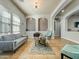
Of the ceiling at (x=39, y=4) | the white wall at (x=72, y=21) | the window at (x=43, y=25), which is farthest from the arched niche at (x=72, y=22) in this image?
the ceiling at (x=39, y=4)

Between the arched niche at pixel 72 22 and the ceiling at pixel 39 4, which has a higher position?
the ceiling at pixel 39 4

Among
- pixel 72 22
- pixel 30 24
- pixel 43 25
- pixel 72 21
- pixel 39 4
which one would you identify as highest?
pixel 39 4

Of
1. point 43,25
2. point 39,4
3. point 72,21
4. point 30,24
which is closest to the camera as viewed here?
point 39,4

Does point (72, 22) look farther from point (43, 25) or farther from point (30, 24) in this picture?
point (30, 24)

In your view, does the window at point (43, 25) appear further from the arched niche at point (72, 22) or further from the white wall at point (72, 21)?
the white wall at point (72, 21)

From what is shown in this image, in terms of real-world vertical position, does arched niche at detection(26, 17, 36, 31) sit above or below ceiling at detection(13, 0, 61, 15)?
below

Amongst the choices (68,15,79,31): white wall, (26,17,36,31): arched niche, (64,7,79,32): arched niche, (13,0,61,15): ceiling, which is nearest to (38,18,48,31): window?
(26,17,36,31): arched niche

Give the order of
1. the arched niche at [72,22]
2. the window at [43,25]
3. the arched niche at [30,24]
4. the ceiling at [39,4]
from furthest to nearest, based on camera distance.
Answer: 1. the arched niche at [30,24]
2. the window at [43,25]
3. the arched niche at [72,22]
4. the ceiling at [39,4]

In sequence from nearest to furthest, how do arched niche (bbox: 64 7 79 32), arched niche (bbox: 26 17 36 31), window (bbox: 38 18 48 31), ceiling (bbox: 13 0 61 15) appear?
ceiling (bbox: 13 0 61 15), arched niche (bbox: 64 7 79 32), window (bbox: 38 18 48 31), arched niche (bbox: 26 17 36 31)

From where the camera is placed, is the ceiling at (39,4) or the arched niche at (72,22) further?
the arched niche at (72,22)

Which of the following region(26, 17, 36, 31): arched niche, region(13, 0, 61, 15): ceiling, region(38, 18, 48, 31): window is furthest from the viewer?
region(26, 17, 36, 31): arched niche

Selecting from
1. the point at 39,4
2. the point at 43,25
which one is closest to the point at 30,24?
the point at 43,25

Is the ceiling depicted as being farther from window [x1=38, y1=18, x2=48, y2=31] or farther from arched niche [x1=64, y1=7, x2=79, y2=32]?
arched niche [x1=64, y1=7, x2=79, y2=32]

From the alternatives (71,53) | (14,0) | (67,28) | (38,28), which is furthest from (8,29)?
(67,28)
